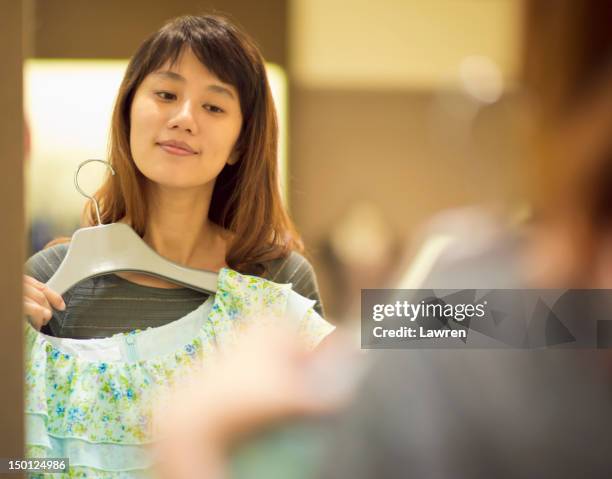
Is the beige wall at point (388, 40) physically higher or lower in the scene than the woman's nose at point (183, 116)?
higher

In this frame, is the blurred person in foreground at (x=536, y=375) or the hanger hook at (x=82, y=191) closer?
the blurred person in foreground at (x=536, y=375)

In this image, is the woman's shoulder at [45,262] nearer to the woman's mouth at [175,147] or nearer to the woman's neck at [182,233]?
the woman's neck at [182,233]

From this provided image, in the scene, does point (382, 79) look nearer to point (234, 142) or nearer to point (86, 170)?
point (234, 142)

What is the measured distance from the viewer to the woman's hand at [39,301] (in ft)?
3.52

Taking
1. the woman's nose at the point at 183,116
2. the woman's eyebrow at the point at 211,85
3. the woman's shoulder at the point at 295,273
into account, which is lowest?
the woman's shoulder at the point at 295,273

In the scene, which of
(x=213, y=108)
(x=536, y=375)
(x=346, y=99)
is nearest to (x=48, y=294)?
(x=213, y=108)

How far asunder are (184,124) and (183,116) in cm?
1

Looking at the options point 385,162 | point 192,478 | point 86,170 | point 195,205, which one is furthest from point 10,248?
point 385,162

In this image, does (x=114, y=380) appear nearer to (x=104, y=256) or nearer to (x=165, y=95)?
(x=104, y=256)

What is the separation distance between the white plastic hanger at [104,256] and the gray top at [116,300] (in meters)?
0.01

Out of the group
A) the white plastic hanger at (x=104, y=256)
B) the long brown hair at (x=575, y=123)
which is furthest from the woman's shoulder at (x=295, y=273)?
the long brown hair at (x=575, y=123)

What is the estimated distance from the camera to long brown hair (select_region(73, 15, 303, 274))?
1066 mm

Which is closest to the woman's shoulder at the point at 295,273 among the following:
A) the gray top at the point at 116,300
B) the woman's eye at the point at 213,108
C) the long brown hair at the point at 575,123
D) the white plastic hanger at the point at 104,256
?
the gray top at the point at 116,300

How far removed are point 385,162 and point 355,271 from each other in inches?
6.2
